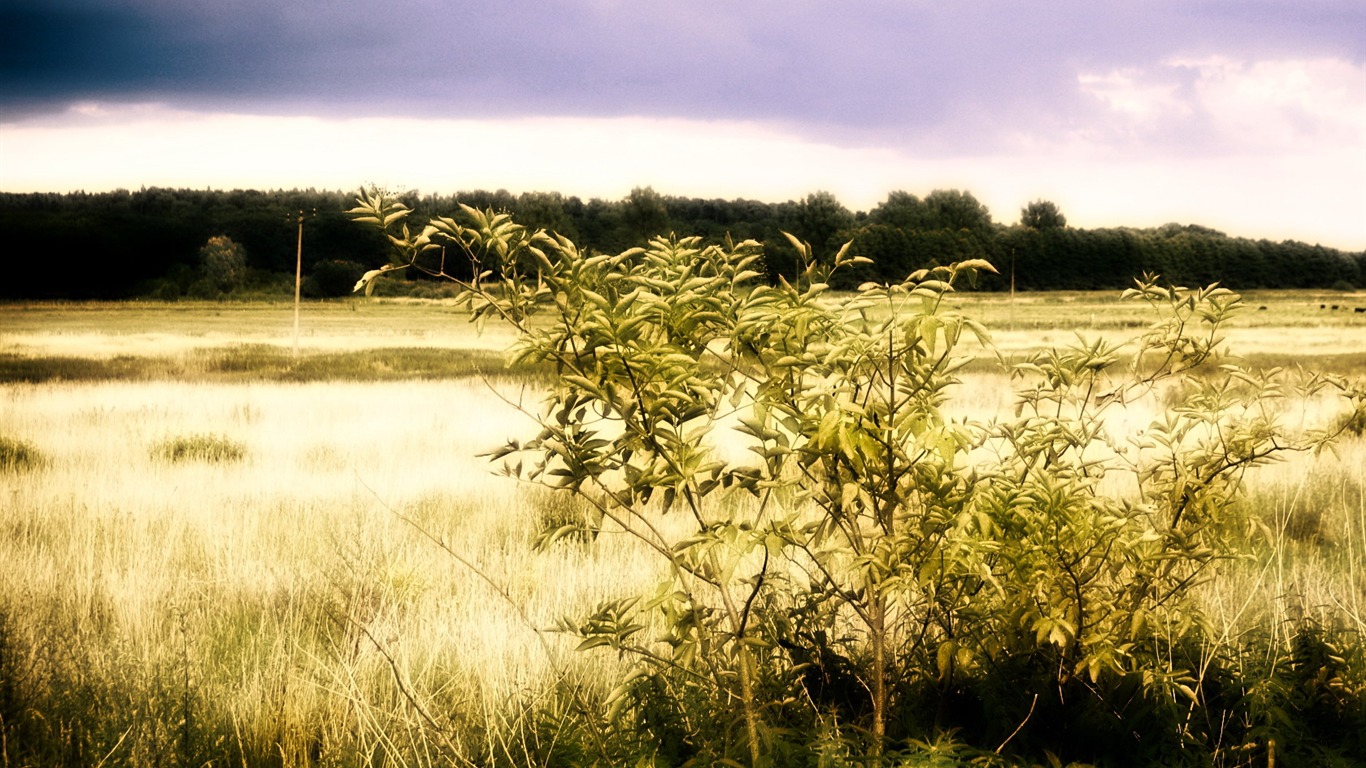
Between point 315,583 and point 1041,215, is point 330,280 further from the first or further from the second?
point 1041,215

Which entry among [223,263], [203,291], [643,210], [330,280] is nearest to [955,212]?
[643,210]

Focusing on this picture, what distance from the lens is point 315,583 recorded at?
5.81m

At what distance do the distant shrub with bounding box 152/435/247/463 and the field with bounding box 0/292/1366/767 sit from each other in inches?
1.9

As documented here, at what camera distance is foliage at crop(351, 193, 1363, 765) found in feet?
7.91

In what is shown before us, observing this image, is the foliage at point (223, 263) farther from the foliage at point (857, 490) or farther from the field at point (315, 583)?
the foliage at point (857, 490)

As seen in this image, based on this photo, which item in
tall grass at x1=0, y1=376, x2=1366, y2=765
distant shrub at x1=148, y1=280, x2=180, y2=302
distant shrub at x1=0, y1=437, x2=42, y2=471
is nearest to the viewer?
tall grass at x1=0, y1=376, x2=1366, y2=765

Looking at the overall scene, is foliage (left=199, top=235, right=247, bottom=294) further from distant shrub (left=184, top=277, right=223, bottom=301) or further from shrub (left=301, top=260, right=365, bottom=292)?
shrub (left=301, top=260, right=365, bottom=292)

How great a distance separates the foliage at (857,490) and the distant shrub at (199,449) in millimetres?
9957

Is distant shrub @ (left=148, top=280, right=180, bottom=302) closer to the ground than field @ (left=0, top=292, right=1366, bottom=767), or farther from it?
closer to the ground

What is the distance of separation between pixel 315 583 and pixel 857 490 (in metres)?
4.41

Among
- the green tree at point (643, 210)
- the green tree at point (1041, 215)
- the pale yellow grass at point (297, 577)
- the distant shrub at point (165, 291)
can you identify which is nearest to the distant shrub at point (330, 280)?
the distant shrub at point (165, 291)

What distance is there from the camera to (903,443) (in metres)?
2.47

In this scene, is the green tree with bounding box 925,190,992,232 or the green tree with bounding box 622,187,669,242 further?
the green tree with bounding box 925,190,992,232

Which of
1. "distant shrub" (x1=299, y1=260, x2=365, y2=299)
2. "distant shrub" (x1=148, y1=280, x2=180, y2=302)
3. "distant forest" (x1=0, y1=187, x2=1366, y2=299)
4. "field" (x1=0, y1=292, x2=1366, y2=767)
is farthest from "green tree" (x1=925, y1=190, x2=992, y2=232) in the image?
"field" (x1=0, y1=292, x2=1366, y2=767)
